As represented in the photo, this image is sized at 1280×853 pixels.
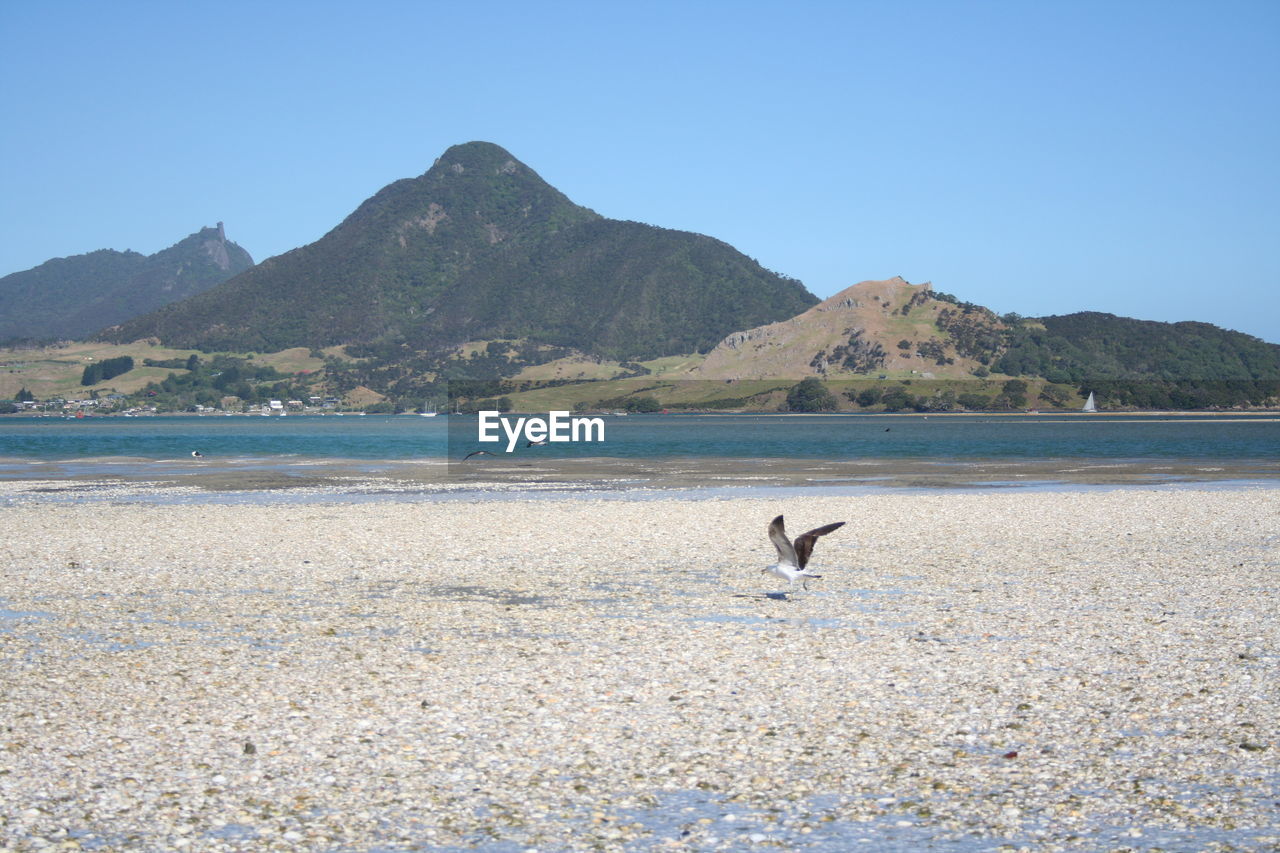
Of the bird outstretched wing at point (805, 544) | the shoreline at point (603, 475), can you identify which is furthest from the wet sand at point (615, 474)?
the bird outstretched wing at point (805, 544)

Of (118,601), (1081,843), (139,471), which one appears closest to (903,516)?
(118,601)

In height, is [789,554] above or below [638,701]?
above

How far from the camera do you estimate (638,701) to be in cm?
1301

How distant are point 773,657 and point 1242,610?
825 cm

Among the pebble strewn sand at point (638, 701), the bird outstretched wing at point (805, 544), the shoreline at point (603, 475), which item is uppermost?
the bird outstretched wing at point (805, 544)

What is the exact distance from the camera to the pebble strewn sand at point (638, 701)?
9422 millimetres

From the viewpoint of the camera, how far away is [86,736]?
11.6 metres

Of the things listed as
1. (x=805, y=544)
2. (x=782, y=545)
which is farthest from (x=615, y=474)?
(x=805, y=544)

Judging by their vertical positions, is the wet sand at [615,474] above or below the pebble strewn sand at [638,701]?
above

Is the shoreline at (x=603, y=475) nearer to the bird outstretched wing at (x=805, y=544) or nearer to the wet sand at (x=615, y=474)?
the wet sand at (x=615, y=474)

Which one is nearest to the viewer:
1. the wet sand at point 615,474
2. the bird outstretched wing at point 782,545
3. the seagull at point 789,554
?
the seagull at point 789,554

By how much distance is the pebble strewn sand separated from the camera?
9422mm

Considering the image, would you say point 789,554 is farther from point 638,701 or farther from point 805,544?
point 638,701

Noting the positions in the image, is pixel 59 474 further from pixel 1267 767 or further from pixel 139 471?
pixel 1267 767
